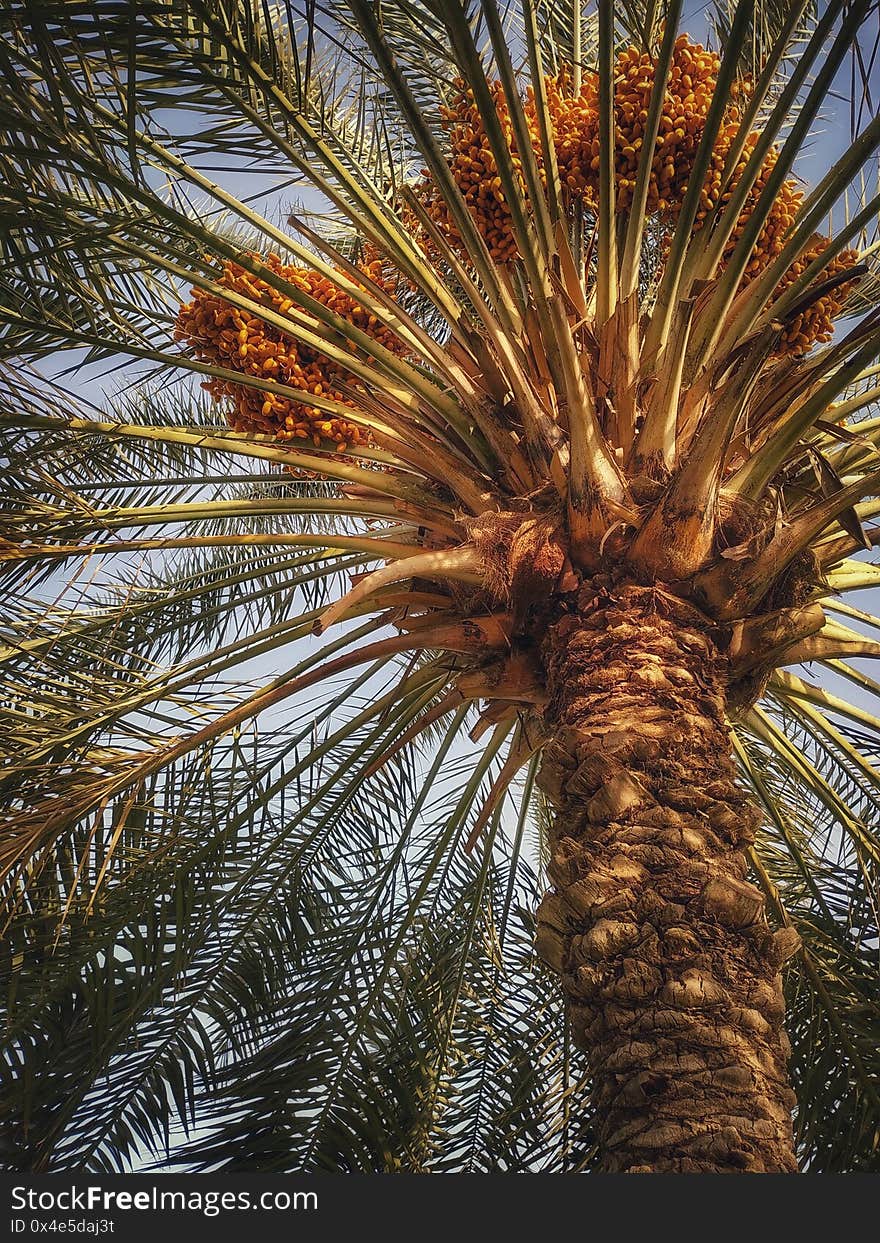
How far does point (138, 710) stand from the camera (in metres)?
4.67

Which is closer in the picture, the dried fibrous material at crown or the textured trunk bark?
the textured trunk bark

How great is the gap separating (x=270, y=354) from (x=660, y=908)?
2.74 meters

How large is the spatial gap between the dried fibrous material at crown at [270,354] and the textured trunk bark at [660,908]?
164 centimetres

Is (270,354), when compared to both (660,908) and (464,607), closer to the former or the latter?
(464,607)

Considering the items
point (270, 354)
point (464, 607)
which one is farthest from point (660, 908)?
Result: point (270, 354)

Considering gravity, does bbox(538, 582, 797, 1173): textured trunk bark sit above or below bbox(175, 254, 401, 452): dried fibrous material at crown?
below

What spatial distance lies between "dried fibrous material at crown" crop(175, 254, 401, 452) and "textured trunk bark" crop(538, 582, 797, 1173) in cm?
164

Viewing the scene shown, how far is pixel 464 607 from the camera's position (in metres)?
3.94

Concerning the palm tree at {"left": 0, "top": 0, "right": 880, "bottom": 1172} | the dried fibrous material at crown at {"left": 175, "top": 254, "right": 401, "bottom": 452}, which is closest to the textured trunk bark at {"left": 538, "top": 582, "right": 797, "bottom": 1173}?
the palm tree at {"left": 0, "top": 0, "right": 880, "bottom": 1172}

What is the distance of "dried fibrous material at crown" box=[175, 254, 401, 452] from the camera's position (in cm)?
464

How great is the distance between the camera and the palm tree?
3268 millimetres

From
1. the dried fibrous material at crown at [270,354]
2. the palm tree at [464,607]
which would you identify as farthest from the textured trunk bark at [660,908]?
the dried fibrous material at crown at [270,354]

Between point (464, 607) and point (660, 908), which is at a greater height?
point (464, 607)

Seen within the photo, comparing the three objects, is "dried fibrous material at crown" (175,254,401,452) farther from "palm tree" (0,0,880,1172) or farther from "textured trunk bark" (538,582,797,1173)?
"textured trunk bark" (538,582,797,1173)
